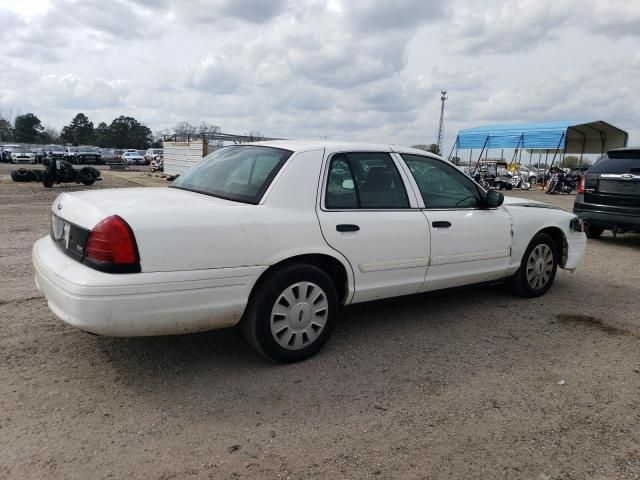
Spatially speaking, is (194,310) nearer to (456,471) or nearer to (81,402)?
(81,402)

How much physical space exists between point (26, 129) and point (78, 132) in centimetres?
862

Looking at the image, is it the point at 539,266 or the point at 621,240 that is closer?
the point at 539,266

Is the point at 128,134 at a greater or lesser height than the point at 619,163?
greater

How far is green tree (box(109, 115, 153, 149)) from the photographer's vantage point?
81750mm

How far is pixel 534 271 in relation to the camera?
5.33 metres

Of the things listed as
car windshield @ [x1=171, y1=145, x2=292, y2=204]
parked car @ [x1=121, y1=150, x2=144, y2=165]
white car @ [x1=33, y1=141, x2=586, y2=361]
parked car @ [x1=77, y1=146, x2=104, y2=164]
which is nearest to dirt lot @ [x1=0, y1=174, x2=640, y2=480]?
→ white car @ [x1=33, y1=141, x2=586, y2=361]

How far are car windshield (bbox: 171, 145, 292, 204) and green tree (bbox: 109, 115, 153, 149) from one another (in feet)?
273

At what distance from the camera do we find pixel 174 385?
10.8 feet

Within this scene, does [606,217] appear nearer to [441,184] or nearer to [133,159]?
[441,184]

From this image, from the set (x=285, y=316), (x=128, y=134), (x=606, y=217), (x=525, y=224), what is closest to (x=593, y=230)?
(x=606, y=217)

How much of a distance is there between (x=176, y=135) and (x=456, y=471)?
25791mm

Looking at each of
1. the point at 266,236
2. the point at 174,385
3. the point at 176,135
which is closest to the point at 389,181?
the point at 266,236

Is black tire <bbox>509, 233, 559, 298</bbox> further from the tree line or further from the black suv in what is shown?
the tree line

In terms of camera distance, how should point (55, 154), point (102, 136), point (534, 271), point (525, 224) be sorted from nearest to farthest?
point (525, 224) < point (534, 271) < point (55, 154) < point (102, 136)
